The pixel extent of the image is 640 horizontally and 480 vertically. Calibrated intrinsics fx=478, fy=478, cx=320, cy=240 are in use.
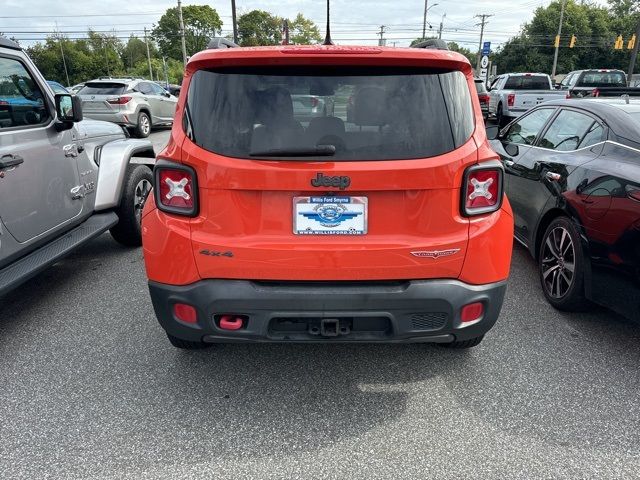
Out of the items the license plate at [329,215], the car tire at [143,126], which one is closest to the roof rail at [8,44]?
the license plate at [329,215]

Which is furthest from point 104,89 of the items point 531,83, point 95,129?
point 531,83

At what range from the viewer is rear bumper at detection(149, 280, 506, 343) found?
7.24 ft

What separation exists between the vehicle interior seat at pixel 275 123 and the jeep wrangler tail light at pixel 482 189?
0.81 metres

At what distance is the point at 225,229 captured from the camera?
2.21 metres

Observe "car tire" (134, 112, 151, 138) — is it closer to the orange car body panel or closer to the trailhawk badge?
the orange car body panel

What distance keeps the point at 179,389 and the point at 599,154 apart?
10.4ft

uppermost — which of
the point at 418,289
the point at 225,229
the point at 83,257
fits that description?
the point at 225,229

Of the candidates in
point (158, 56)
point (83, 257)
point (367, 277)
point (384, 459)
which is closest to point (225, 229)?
point (367, 277)

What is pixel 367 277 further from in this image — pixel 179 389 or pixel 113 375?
pixel 113 375

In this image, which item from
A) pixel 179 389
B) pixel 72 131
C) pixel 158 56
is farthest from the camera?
pixel 158 56

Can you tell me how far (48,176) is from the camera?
360cm

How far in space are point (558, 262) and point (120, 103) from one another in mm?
12883

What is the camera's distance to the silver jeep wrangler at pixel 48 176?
319 centimetres

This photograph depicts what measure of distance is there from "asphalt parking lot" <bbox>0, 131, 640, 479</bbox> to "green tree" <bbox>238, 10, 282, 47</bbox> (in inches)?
3513
